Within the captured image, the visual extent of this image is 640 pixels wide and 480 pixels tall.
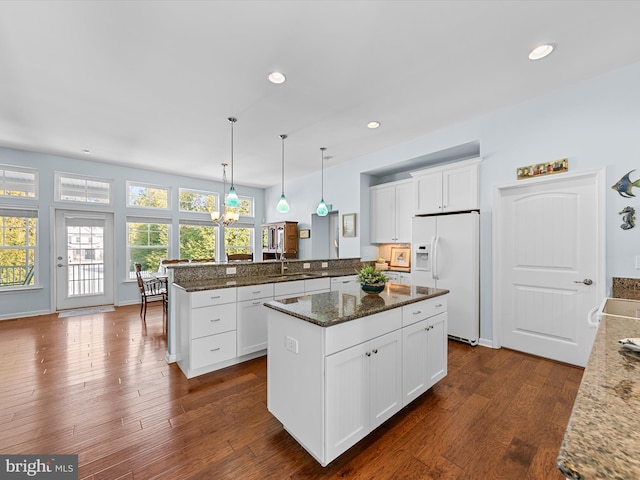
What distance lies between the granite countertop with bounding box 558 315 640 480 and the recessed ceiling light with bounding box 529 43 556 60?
261 centimetres

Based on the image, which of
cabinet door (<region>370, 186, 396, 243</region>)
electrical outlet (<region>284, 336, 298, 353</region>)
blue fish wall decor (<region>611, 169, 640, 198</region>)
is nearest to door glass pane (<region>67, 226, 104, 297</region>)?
cabinet door (<region>370, 186, 396, 243</region>)

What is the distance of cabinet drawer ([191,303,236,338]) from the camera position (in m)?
2.88

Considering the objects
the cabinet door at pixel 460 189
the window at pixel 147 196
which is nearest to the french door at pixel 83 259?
the window at pixel 147 196

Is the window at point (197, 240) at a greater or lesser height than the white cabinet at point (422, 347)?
greater

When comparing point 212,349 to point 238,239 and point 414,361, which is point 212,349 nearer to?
point 414,361

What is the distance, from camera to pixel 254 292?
3.31m

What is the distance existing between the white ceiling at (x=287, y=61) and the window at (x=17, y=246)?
6.04 feet

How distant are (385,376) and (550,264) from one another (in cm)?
262

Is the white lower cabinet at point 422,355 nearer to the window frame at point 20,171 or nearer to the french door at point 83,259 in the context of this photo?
the french door at point 83,259

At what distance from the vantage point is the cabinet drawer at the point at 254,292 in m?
3.20

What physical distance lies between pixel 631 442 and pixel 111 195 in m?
7.76

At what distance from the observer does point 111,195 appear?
6129mm

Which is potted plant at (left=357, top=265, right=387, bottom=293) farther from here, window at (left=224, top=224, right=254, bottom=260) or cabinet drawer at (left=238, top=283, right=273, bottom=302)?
window at (left=224, top=224, right=254, bottom=260)

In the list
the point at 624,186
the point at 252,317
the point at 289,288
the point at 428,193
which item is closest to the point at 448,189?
the point at 428,193
